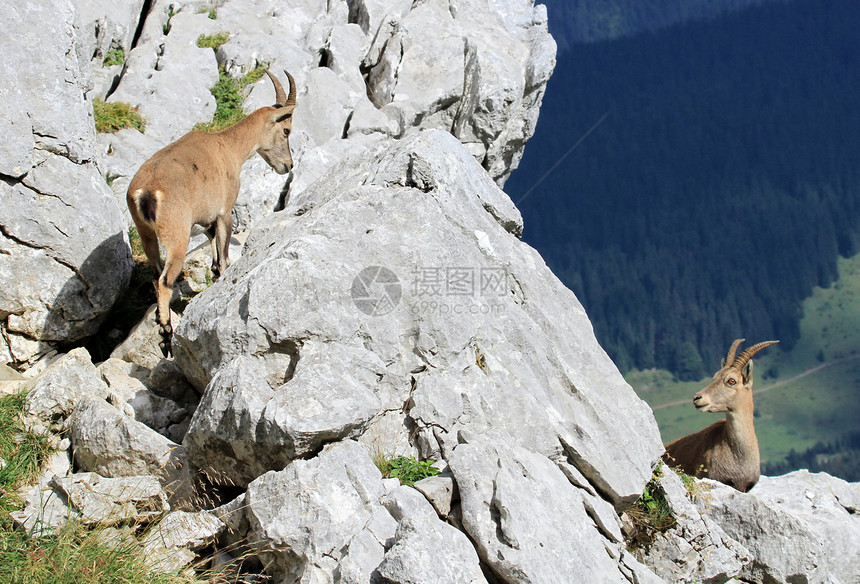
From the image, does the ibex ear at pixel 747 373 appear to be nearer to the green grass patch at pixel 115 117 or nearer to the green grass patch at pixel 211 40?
the green grass patch at pixel 115 117

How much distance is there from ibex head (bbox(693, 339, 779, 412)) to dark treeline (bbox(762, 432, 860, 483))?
90.0 feet

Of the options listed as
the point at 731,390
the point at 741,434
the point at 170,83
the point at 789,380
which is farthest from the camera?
the point at 789,380

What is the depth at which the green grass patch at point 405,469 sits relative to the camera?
545 centimetres

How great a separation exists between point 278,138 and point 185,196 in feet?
10.0

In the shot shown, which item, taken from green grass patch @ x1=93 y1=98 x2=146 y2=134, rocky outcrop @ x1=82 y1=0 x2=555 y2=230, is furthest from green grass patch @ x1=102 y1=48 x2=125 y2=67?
green grass patch @ x1=93 y1=98 x2=146 y2=134

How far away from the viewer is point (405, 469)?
5.51 m

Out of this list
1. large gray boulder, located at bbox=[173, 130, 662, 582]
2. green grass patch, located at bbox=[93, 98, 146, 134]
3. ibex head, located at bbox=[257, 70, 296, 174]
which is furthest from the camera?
green grass patch, located at bbox=[93, 98, 146, 134]

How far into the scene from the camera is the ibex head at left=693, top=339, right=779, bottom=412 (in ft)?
31.7

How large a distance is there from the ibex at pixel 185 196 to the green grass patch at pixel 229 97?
3077 millimetres

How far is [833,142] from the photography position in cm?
4759

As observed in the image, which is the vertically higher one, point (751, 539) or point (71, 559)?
point (71, 559)

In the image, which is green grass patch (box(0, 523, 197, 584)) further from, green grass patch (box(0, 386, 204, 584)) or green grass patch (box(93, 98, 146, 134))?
green grass patch (box(93, 98, 146, 134))

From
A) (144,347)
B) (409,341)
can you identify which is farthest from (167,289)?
(409,341)

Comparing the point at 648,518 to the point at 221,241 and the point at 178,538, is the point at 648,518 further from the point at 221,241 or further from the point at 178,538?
the point at 221,241
